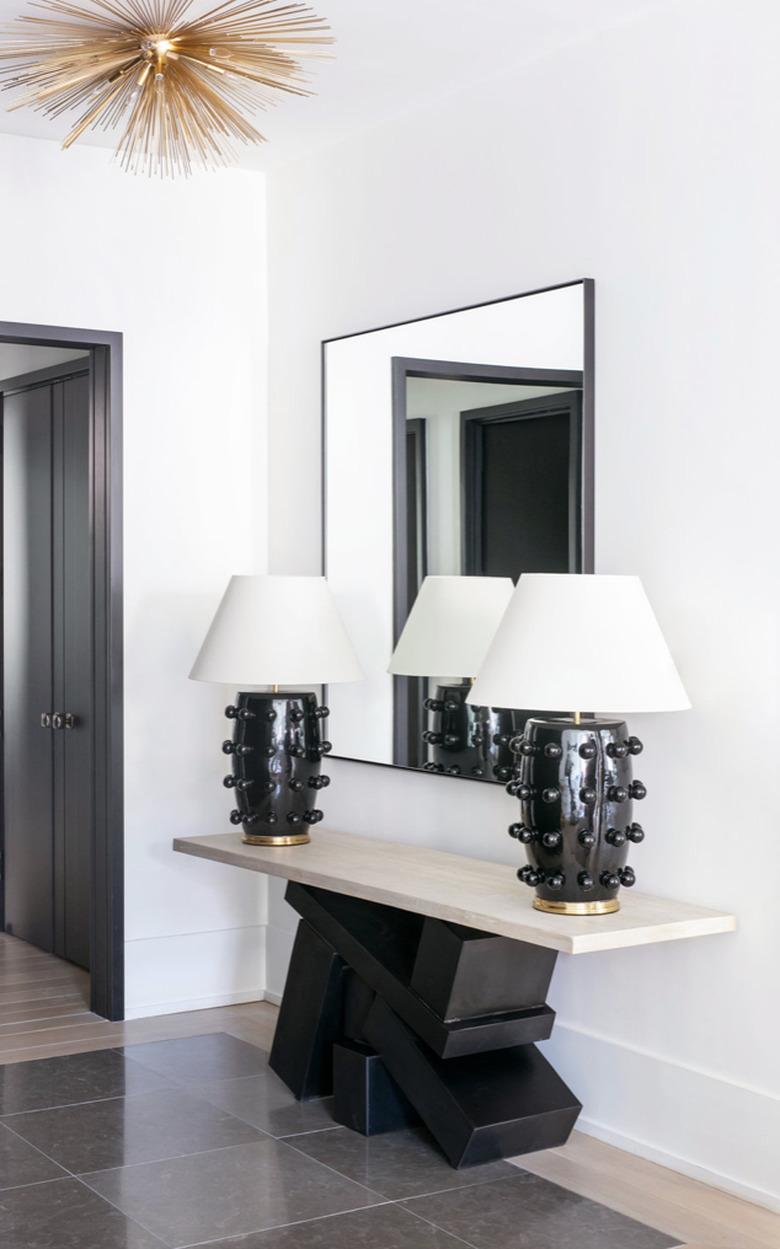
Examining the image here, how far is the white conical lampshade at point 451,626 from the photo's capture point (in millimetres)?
3666

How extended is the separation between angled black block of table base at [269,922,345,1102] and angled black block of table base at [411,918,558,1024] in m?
0.36

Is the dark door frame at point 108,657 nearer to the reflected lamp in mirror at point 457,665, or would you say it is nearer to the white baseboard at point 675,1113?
the reflected lamp in mirror at point 457,665

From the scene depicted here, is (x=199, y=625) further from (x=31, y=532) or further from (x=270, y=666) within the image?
(x=31, y=532)

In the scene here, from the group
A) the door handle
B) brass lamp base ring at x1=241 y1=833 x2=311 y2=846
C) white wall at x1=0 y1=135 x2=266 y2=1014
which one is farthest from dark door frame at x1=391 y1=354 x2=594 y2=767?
the door handle

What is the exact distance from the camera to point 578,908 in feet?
9.61

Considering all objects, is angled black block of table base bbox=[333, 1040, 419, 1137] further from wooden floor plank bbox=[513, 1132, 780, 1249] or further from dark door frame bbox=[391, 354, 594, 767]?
dark door frame bbox=[391, 354, 594, 767]

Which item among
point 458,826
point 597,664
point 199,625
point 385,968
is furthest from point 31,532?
point 597,664

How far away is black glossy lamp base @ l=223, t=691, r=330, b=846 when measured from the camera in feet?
12.8

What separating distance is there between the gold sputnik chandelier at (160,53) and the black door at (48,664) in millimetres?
1622

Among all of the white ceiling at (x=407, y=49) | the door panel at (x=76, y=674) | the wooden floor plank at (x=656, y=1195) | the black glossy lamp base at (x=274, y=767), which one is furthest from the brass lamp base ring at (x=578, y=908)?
the door panel at (x=76, y=674)

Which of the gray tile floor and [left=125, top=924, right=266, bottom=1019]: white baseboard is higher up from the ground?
[left=125, top=924, right=266, bottom=1019]: white baseboard

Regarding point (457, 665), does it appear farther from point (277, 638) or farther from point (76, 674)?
point (76, 674)

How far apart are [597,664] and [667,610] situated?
0.38m

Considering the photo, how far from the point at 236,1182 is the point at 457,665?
57.1 inches
